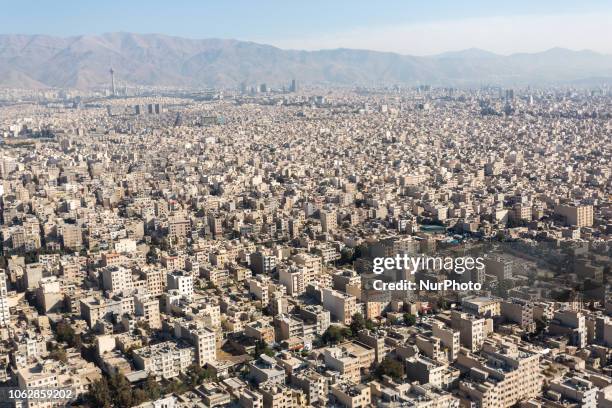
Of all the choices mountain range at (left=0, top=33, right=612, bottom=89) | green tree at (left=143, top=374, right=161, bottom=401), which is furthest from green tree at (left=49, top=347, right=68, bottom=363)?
mountain range at (left=0, top=33, right=612, bottom=89)

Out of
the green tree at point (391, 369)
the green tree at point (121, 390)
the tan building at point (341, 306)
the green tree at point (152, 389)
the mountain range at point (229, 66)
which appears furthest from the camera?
the mountain range at point (229, 66)

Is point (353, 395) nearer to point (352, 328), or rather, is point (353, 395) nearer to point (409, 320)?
point (352, 328)

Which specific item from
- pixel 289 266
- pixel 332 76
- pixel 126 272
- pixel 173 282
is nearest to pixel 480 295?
pixel 289 266

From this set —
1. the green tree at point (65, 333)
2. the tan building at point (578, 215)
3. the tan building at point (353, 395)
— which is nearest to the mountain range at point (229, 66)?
the tan building at point (578, 215)

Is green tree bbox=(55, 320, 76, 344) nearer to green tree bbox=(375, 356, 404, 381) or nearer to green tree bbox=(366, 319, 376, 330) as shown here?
green tree bbox=(366, 319, 376, 330)

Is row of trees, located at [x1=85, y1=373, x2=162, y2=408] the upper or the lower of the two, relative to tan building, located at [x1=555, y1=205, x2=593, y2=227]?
lower

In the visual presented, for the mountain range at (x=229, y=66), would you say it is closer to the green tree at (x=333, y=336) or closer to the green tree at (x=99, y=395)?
the green tree at (x=333, y=336)

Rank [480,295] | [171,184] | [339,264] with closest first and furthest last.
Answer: [480,295]
[339,264]
[171,184]

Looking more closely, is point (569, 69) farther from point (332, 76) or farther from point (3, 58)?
point (3, 58)
